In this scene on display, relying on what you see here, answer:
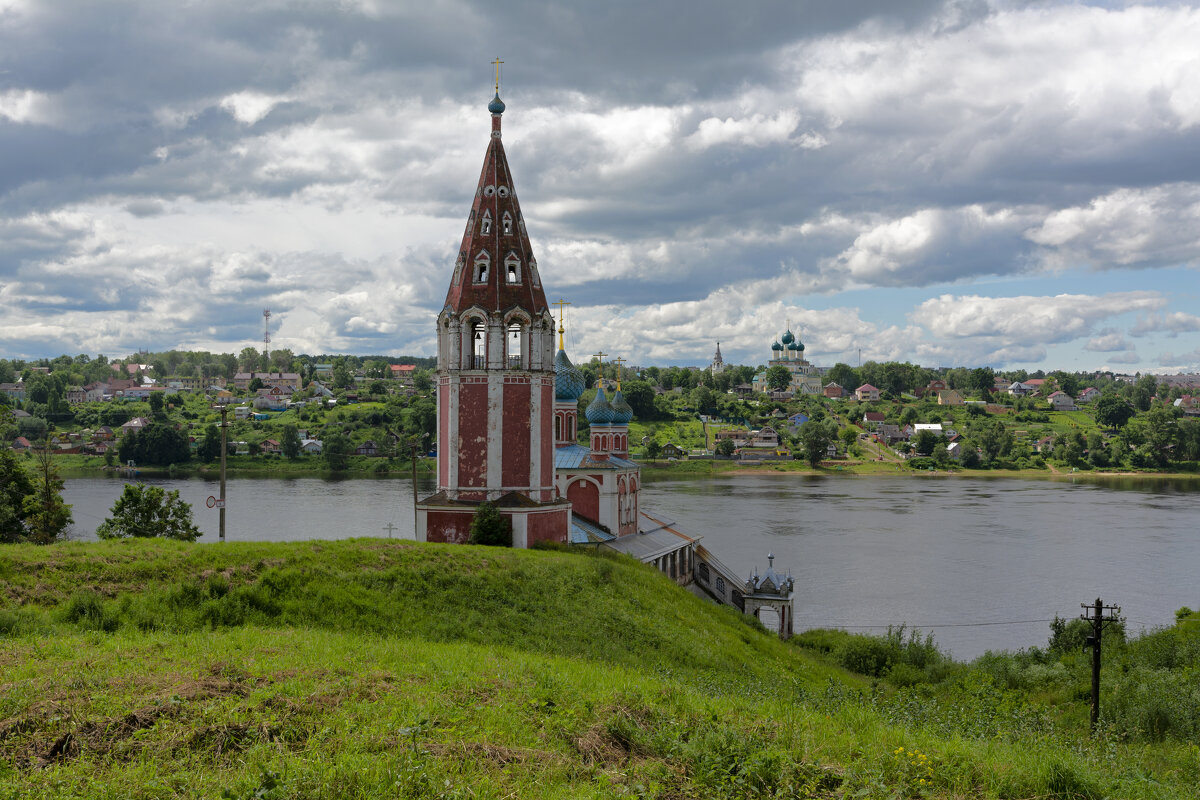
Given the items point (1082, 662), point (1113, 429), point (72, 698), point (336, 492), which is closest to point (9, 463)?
point (72, 698)

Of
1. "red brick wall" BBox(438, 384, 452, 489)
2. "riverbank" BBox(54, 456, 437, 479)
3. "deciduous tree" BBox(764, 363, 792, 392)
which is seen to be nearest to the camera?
"red brick wall" BBox(438, 384, 452, 489)

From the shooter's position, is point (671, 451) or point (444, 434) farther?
point (671, 451)

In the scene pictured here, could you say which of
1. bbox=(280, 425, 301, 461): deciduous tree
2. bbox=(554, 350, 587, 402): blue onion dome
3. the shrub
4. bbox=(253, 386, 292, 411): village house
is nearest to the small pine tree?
the shrub

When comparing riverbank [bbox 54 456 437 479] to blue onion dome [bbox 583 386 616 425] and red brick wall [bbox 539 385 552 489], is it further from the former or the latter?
red brick wall [bbox 539 385 552 489]

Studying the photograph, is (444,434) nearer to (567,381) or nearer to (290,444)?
(567,381)

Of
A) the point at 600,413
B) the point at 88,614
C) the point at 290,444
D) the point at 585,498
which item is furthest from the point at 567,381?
the point at 290,444

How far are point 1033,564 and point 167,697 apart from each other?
44032 mm

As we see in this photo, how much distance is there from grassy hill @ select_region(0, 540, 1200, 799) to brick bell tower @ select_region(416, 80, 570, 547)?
7.10 m

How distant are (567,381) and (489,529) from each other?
1255cm

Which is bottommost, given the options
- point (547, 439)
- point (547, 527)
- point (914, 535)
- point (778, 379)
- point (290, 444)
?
point (914, 535)

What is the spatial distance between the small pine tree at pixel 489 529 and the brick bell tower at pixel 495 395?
0.25 m

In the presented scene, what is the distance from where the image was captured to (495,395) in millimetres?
22438

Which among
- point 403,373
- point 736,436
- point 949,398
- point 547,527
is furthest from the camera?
point 403,373

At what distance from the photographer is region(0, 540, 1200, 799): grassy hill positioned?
6883 millimetres
